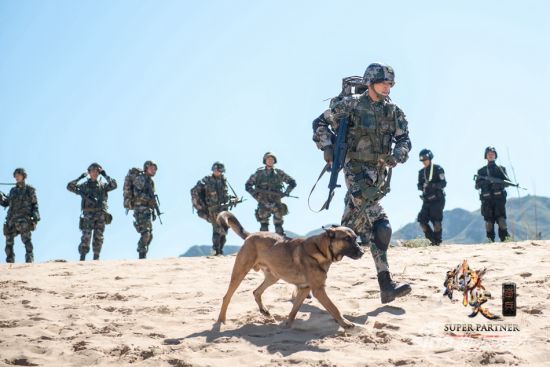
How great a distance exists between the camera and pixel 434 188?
572 inches

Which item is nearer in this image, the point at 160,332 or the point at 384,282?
the point at 160,332

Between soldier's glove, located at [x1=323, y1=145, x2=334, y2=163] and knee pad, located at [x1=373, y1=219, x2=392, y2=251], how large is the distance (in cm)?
89

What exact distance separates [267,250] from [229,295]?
24.1 inches

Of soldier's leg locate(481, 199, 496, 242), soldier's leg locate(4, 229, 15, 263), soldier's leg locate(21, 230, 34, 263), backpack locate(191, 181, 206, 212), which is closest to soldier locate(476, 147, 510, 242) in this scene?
soldier's leg locate(481, 199, 496, 242)

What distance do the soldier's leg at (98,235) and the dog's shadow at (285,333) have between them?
9.05 meters

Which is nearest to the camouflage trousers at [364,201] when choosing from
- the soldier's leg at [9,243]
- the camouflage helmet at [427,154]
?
the camouflage helmet at [427,154]

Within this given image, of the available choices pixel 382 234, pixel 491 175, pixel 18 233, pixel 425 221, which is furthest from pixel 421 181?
pixel 18 233

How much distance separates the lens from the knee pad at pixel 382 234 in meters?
6.66

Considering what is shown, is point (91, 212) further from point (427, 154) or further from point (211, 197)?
point (427, 154)

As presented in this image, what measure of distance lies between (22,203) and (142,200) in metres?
2.82

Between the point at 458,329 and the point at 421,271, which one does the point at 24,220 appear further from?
the point at 458,329

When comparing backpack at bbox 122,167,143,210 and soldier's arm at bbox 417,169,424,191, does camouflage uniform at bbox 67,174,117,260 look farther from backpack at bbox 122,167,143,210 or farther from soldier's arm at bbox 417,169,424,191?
soldier's arm at bbox 417,169,424,191

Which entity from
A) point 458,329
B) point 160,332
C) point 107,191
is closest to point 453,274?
point 458,329

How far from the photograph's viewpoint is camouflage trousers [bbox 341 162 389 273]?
264 inches
